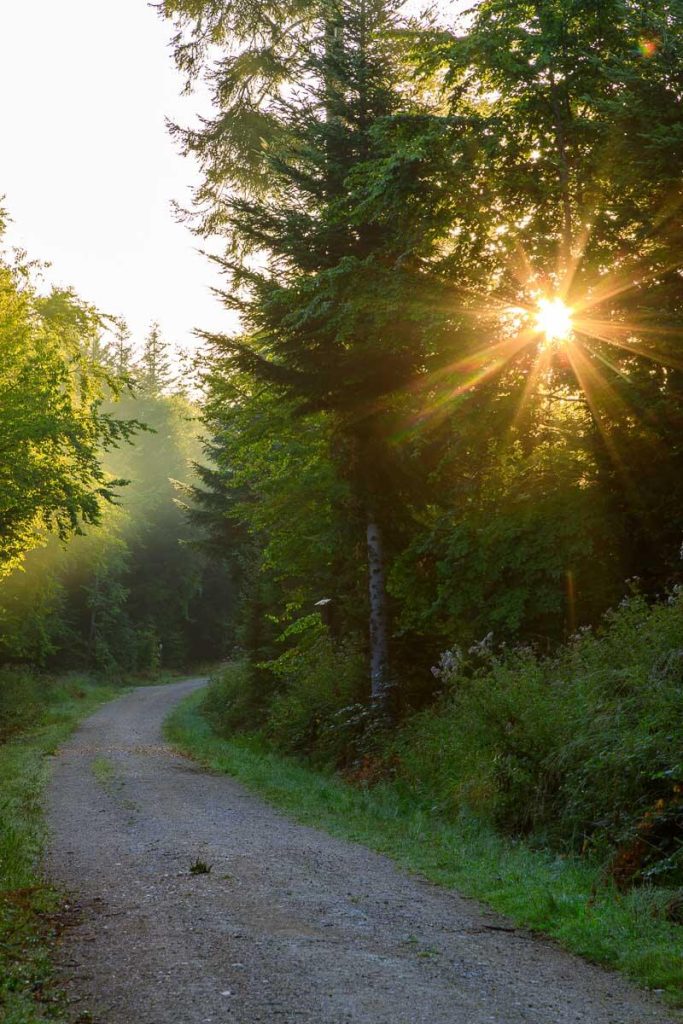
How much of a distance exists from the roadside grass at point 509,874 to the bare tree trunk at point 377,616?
2.18 meters

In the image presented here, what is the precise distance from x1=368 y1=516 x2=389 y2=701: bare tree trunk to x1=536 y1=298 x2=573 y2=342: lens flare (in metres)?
5.61

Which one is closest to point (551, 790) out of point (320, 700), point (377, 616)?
point (377, 616)

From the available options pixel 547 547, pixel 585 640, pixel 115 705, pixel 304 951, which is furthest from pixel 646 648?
pixel 115 705

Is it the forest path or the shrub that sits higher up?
the shrub

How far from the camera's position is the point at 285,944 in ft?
22.1

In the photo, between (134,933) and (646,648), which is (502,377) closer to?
(646,648)

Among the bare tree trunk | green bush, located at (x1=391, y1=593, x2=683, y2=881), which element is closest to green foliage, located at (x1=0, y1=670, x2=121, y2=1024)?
green bush, located at (x1=391, y1=593, x2=683, y2=881)

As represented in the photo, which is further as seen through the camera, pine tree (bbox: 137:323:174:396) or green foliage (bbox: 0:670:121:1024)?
pine tree (bbox: 137:323:174:396)

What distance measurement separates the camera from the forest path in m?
5.56

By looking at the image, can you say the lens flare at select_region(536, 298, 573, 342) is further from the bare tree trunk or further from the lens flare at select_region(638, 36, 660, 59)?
the bare tree trunk

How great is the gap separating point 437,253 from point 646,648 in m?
8.23

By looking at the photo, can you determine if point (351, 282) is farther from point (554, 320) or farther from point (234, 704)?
point (234, 704)

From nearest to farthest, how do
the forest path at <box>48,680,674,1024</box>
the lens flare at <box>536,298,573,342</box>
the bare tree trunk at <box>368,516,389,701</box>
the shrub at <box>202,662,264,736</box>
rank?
1. the forest path at <box>48,680,674,1024</box>
2. the lens flare at <box>536,298,573,342</box>
3. the bare tree trunk at <box>368,516,389,701</box>
4. the shrub at <box>202,662,264,736</box>

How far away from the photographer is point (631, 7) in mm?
13680
